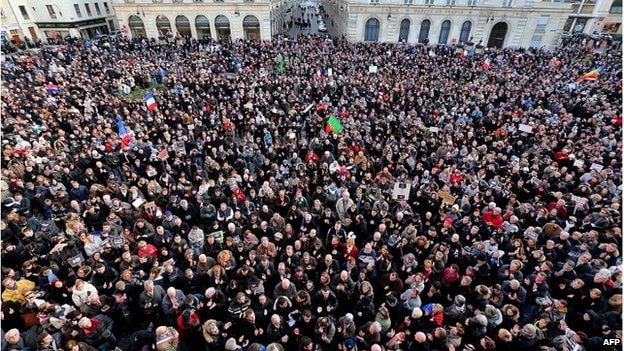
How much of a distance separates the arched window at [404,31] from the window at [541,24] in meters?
12.7

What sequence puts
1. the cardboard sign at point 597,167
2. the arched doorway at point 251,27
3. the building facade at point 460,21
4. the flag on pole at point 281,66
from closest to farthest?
the cardboard sign at point 597,167 < the flag on pole at point 281,66 < the building facade at point 460,21 < the arched doorway at point 251,27

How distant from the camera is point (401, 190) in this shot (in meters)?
8.71

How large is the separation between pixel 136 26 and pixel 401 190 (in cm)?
3820

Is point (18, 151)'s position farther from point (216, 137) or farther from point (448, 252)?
point (448, 252)

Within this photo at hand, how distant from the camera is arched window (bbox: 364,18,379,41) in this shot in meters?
33.8

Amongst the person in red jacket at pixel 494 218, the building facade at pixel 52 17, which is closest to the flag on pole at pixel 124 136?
the person in red jacket at pixel 494 218

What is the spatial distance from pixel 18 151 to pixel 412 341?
12.7 metres

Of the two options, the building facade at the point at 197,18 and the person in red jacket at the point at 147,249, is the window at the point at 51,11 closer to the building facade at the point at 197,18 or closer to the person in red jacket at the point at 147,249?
the building facade at the point at 197,18

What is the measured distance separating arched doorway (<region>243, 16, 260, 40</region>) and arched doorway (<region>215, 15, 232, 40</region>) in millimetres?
1822

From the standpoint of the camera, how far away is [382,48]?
27.9m

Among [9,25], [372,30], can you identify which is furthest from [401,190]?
[9,25]

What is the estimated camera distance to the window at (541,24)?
32.0 metres

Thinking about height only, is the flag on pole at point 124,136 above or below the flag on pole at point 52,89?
above

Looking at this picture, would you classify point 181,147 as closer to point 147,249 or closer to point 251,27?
point 147,249
